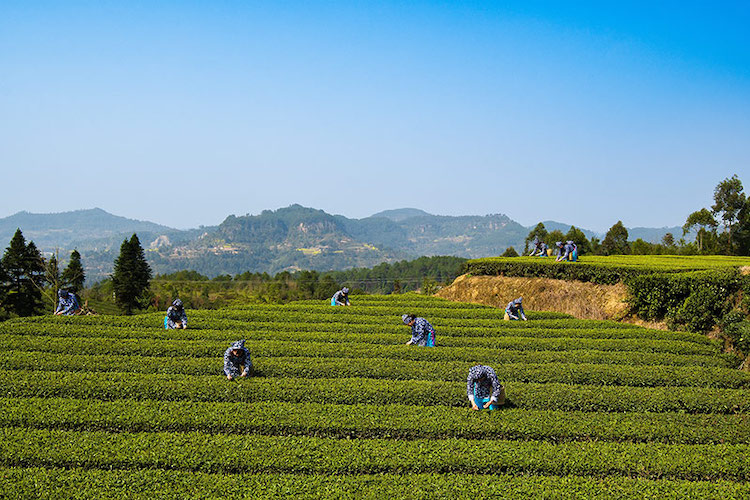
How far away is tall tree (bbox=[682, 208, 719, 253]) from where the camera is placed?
45.9 metres

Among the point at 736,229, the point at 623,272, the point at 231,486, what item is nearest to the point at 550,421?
the point at 231,486

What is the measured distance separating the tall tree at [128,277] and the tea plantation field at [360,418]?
4107cm

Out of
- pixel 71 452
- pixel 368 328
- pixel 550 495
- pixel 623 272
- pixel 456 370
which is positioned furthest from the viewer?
pixel 623 272

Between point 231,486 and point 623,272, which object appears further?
point 623,272

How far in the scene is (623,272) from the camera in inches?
868

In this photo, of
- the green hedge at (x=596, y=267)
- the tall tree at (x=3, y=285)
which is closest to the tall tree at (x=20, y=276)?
the tall tree at (x=3, y=285)

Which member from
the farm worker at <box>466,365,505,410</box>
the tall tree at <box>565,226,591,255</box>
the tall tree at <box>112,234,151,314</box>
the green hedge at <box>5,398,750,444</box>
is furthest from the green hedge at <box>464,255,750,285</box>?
the tall tree at <box>112,234,151,314</box>

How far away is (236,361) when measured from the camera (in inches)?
487

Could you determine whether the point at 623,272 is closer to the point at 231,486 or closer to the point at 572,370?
the point at 572,370

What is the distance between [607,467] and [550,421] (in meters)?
1.66

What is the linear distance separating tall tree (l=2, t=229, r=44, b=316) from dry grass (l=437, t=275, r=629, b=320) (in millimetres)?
36669

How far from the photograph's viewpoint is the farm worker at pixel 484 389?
10.9 meters

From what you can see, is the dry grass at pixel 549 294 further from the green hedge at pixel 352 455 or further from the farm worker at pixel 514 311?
the green hedge at pixel 352 455

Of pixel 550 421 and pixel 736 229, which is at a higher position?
pixel 736 229
